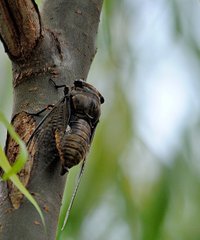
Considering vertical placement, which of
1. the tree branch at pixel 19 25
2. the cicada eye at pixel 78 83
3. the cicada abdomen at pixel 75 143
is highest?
the tree branch at pixel 19 25

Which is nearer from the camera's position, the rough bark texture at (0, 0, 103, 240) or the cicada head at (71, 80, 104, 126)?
the rough bark texture at (0, 0, 103, 240)

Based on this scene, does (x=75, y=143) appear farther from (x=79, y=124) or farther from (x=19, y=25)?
(x=19, y=25)

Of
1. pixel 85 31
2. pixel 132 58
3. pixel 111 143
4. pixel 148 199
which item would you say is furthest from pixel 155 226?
pixel 85 31

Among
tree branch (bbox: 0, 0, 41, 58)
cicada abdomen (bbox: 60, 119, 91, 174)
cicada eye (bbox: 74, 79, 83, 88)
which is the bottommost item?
cicada abdomen (bbox: 60, 119, 91, 174)

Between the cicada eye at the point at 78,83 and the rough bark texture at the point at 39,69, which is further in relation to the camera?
the cicada eye at the point at 78,83

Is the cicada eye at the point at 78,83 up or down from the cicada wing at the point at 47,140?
up

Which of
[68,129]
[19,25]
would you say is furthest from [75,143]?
[19,25]
